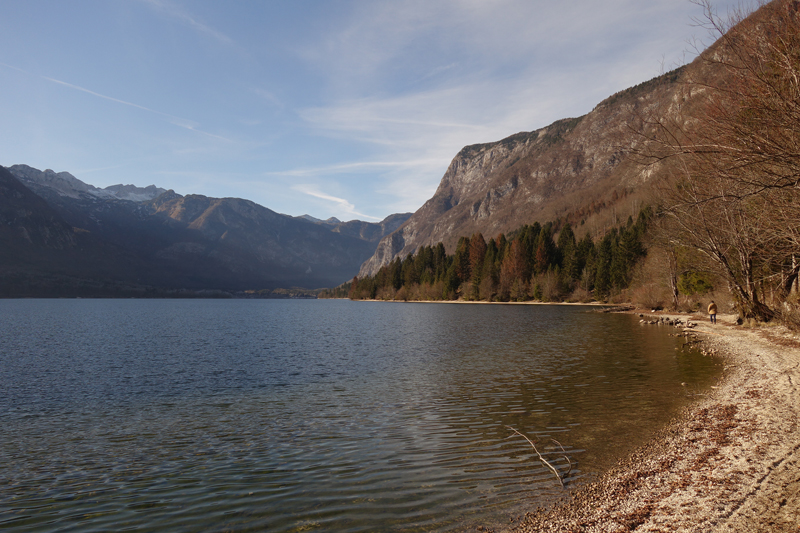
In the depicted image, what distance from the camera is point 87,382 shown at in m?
26.1

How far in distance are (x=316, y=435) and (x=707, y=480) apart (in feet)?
37.3

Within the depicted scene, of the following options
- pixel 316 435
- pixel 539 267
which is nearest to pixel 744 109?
pixel 316 435

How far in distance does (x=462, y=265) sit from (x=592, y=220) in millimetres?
61328

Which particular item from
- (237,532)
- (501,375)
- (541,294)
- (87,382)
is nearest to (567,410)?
(501,375)

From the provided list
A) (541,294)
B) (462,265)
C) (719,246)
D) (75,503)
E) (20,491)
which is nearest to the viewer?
(75,503)

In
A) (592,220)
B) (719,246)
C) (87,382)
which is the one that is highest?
(592,220)

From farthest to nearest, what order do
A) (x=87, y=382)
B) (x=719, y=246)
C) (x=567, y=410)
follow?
(x=719, y=246)
(x=87, y=382)
(x=567, y=410)

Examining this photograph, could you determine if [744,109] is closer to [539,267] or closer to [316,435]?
[316,435]

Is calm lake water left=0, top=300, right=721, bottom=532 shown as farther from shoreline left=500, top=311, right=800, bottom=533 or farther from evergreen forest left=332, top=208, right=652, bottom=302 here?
evergreen forest left=332, top=208, right=652, bottom=302

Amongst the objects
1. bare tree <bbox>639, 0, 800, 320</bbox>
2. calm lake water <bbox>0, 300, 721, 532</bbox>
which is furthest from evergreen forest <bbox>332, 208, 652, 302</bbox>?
bare tree <bbox>639, 0, 800, 320</bbox>

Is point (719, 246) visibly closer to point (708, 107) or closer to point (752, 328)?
point (752, 328)

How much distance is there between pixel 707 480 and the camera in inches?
376

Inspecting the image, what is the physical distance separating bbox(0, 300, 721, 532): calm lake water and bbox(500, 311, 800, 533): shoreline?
0.81 meters

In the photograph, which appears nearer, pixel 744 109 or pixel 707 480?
pixel 707 480
